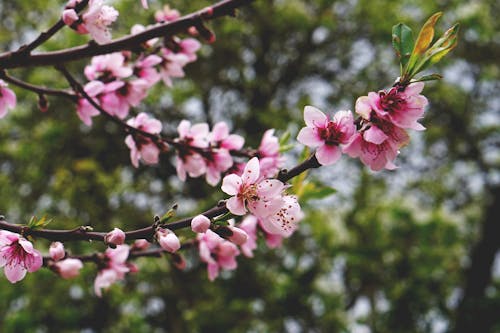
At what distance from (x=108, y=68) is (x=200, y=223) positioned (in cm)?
75

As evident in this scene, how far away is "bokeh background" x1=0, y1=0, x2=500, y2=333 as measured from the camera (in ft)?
15.6

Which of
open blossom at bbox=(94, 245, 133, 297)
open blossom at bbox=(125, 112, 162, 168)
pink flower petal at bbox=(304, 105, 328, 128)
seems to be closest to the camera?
pink flower petal at bbox=(304, 105, 328, 128)

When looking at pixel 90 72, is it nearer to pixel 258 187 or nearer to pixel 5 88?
pixel 5 88

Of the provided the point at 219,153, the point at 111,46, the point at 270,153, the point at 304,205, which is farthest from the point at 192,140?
the point at 304,205

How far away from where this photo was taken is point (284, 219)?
2.91 feet

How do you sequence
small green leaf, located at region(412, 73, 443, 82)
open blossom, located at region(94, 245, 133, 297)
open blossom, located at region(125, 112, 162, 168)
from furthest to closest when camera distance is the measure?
open blossom, located at region(125, 112, 162, 168), open blossom, located at region(94, 245, 133, 297), small green leaf, located at region(412, 73, 443, 82)

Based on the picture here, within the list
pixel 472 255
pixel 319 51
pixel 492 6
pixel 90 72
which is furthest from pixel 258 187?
pixel 492 6

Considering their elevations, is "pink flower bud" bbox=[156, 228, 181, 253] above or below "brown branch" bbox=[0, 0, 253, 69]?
below

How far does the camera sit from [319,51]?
7840 mm

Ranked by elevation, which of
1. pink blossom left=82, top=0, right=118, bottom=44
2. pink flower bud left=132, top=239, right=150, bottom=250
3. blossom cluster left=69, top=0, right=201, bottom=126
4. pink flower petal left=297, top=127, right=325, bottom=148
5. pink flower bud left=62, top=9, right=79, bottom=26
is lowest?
pink flower bud left=132, top=239, right=150, bottom=250

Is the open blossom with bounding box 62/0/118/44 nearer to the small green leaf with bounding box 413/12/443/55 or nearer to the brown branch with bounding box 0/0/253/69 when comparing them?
the brown branch with bounding box 0/0/253/69

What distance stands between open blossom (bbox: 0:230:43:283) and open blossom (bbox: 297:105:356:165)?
0.45 metres

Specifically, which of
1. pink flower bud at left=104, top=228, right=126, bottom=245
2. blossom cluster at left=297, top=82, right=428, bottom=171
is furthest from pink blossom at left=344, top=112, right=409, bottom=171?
pink flower bud at left=104, top=228, right=126, bottom=245

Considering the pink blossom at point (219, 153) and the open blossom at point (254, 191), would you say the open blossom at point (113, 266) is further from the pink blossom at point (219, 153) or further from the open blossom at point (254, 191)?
the open blossom at point (254, 191)
